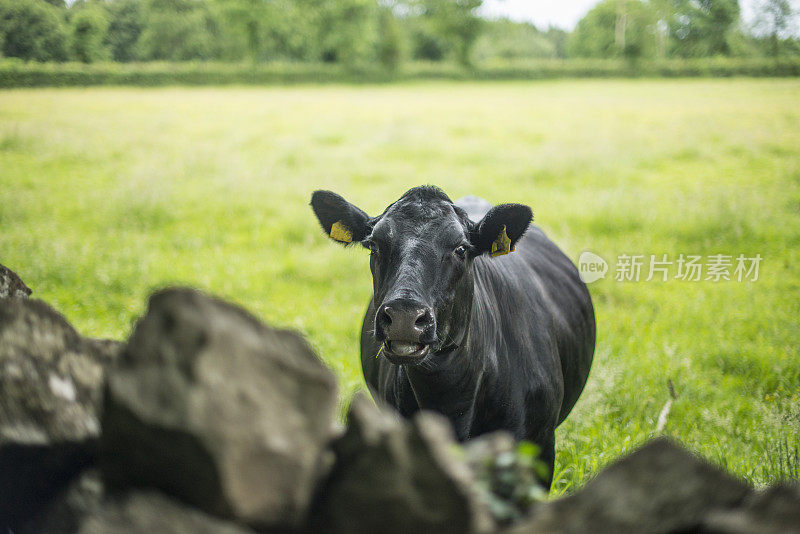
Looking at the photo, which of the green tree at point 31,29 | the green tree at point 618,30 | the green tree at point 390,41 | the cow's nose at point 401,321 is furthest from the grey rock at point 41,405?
the green tree at point 390,41

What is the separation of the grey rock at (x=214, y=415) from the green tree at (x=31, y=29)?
9014 millimetres

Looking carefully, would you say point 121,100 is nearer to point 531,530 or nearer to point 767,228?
Answer: point 767,228

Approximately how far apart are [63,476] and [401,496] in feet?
2.85

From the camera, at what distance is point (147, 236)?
30.1 feet

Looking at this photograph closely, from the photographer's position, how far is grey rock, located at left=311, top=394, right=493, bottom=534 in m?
1.13

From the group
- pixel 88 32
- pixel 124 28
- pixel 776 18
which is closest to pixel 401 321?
pixel 88 32

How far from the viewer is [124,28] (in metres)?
10.3

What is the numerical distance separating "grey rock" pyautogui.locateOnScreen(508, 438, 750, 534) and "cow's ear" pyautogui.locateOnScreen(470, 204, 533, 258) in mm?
2010

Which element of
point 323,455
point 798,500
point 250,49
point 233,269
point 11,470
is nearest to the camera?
point 798,500

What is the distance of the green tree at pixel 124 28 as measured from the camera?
995 centimetres

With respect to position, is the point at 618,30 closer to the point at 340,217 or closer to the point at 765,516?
the point at 340,217

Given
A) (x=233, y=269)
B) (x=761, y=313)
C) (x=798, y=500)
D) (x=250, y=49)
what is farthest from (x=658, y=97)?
(x=798, y=500)

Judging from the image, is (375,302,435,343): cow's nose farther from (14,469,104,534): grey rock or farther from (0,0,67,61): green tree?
(0,0,67,61): green tree

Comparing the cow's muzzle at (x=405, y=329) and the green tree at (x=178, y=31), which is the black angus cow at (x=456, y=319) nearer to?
the cow's muzzle at (x=405, y=329)
